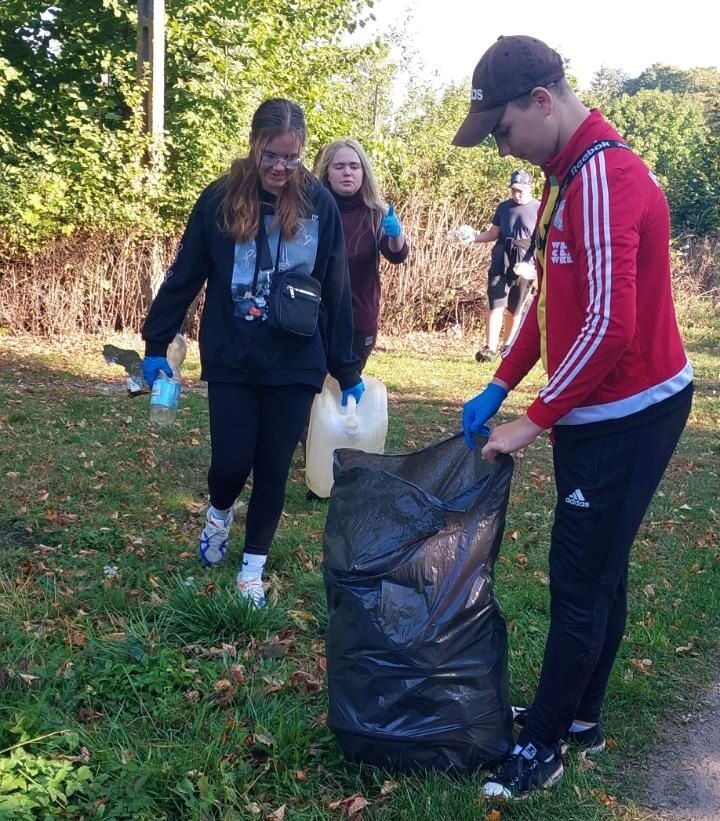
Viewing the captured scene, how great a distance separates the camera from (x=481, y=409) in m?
2.72

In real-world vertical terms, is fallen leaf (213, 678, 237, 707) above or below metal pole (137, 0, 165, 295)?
below

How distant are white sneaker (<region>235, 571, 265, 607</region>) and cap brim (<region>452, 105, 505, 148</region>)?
2061 millimetres

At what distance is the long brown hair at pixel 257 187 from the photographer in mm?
A: 3473

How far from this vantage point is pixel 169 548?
4.43 meters

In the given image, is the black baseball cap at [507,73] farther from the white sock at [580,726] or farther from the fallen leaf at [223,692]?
the fallen leaf at [223,692]

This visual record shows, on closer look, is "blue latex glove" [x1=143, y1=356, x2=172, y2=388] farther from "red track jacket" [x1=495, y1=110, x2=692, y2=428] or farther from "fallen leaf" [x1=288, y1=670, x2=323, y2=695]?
"red track jacket" [x1=495, y1=110, x2=692, y2=428]

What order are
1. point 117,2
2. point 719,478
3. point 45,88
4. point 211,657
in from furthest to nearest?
point 45,88
point 117,2
point 719,478
point 211,657

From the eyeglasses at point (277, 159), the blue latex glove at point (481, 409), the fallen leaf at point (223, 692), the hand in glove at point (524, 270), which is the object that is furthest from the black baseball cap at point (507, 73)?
the hand in glove at point (524, 270)

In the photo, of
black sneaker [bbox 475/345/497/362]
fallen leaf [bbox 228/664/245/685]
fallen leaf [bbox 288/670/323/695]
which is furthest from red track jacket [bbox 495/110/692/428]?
black sneaker [bbox 475/345/497/362]

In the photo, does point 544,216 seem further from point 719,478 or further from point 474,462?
point 719,478

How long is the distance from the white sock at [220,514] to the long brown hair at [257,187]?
47.0 inches

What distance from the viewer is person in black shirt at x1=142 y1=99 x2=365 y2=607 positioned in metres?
3.51

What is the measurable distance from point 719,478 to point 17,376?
6075 mm

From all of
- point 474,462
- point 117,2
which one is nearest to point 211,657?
point 474,462
